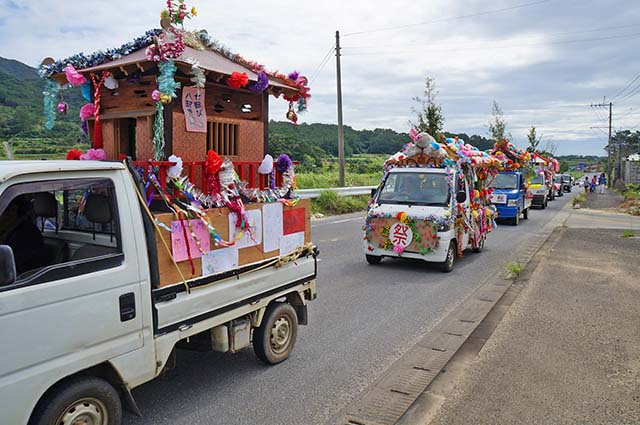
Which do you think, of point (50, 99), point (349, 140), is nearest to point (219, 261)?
point (50, 99)

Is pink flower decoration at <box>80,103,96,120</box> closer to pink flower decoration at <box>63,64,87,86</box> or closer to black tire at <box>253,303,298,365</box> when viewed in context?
pink flower decoration at <box>63,64,87,86</box>

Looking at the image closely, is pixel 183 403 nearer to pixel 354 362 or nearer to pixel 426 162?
pixel 354 362

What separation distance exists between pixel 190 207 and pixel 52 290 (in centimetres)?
126

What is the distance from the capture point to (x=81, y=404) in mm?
3164

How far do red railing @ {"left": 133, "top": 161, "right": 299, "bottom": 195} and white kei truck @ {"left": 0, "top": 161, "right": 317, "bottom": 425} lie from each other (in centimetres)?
37

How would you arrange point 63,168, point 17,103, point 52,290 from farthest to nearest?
point 17,103 < point 63,168 < point 52,290

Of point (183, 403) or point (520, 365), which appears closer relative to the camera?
point (183, 403)

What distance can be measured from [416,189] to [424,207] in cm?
→ 57

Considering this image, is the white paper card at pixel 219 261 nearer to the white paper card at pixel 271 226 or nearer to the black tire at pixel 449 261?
the white paper card at pixel 271 226

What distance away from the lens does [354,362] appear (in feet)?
17.1

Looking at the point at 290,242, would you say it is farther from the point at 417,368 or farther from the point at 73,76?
the point at 73,76

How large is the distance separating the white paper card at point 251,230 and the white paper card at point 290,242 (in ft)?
1.23

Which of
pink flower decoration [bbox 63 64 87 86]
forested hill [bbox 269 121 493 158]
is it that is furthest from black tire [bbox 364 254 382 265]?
forested hill [bbox 269 121 493 158]

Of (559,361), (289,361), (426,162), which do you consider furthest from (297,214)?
(426,162)
